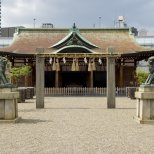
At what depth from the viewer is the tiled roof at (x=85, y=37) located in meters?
42.8

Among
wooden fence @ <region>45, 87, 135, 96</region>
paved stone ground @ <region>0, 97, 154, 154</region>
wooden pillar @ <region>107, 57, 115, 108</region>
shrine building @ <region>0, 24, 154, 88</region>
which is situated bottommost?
paved stone ground @ <region>0, 97, 154, 154</region>

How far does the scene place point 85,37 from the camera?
46250mm

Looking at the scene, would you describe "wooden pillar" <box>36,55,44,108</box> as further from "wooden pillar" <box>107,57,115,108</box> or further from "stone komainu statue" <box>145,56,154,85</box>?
"stone komainu statue" <box>145,56,154,85</box>

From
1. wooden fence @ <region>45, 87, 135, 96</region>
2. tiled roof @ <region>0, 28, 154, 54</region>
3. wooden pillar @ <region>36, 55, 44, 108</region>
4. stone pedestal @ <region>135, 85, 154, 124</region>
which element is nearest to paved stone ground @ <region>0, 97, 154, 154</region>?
stone pedestal @ <region>135, 85, 154, 124</region>

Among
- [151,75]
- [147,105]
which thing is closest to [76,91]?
[151,75]

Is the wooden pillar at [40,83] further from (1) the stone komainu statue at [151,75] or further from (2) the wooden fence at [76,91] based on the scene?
(2) the wooden fence at [76,91]

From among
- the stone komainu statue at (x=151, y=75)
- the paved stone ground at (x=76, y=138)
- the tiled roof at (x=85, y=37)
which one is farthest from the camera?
the tiled roof at (x=85, y=37)

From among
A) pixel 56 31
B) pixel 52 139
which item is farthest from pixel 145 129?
pixel 56 31

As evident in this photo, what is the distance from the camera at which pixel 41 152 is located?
27.8ft

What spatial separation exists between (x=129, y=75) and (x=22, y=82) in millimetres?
11502

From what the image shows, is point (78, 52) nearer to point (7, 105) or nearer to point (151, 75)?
point (151, 75)

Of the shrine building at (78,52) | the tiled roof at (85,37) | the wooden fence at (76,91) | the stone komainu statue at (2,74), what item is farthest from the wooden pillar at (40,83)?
the tiled roof at (85,37)

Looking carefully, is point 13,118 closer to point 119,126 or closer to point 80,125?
point 80,125

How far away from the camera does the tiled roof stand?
4284 cm
